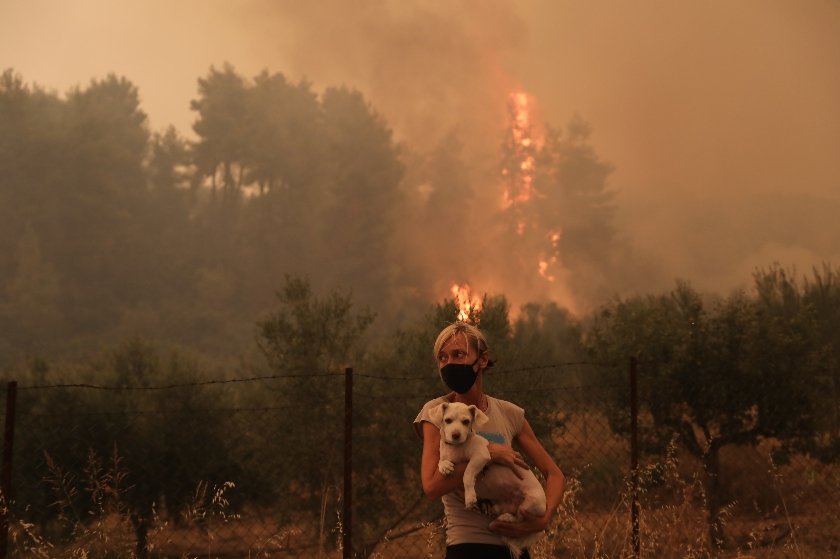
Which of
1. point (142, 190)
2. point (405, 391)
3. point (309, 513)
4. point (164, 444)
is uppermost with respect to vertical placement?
point (142, 190)

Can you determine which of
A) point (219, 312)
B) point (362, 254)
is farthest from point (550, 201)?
point (219, 312)

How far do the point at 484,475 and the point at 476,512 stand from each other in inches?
8.5

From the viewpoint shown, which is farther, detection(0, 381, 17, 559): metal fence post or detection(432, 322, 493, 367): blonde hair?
detection(0, 381, 17, 559): metal fence post

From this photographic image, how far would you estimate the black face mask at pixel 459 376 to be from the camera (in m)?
3.82

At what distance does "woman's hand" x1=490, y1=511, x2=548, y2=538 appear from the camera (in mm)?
3469

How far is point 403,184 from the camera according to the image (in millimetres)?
87750

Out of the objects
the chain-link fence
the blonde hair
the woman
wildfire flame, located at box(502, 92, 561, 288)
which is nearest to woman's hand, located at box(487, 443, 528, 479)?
the woman

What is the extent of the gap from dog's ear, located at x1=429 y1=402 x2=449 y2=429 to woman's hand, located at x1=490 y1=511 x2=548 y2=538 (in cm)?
51

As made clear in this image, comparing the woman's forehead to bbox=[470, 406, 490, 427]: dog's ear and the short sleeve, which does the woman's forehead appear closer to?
the short sleeve

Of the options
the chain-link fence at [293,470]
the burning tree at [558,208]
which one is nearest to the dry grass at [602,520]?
the chain-link fence at [293,470]

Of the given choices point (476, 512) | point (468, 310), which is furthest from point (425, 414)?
point (468, 310)

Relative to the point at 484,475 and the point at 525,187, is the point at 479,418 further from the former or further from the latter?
the point at 525,187

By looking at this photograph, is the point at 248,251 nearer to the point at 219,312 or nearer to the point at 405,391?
the point at 219,312

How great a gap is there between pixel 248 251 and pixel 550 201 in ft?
118
